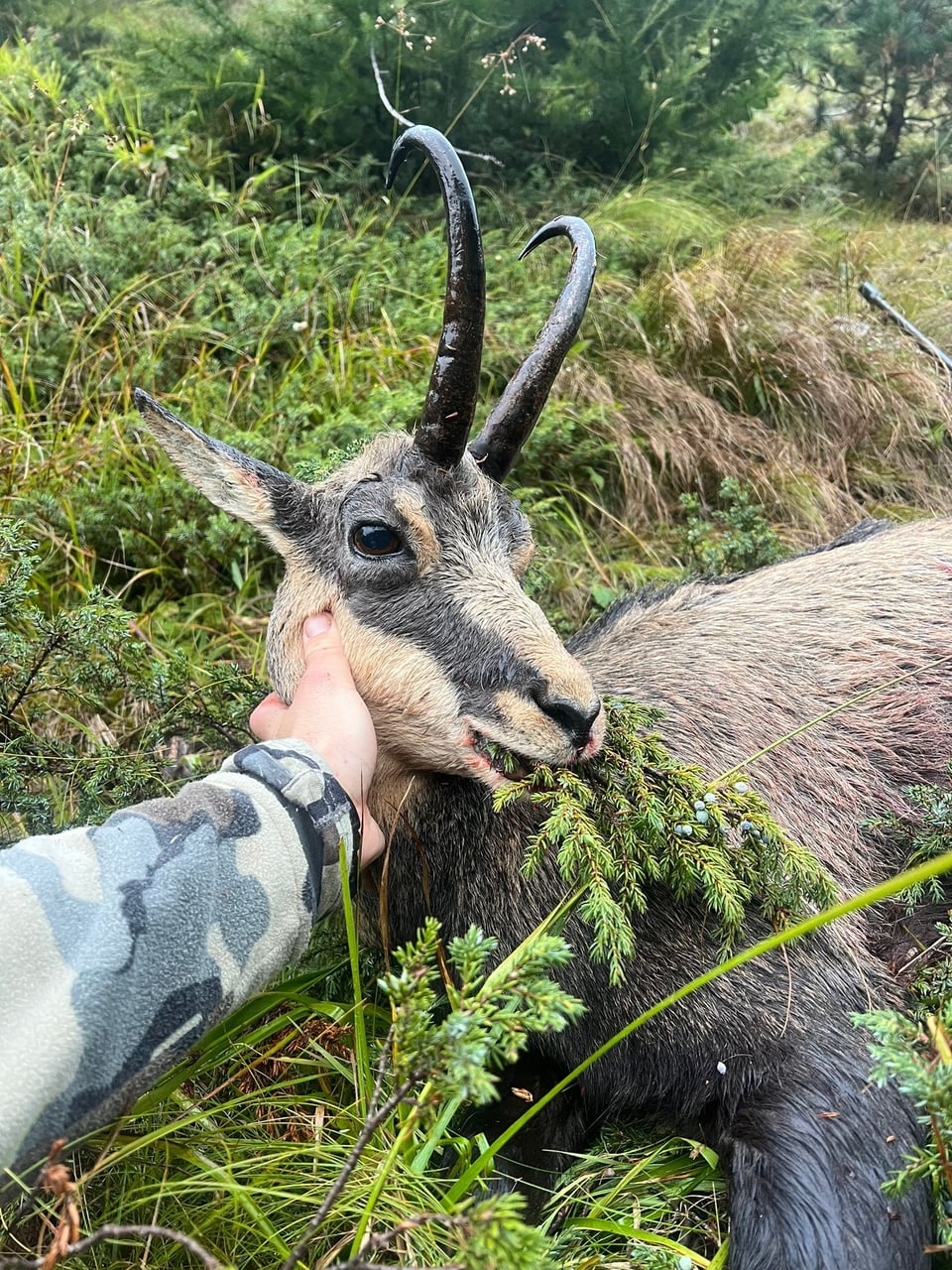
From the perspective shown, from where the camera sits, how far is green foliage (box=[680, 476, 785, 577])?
5.02 m

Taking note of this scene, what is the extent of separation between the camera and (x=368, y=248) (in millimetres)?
6902

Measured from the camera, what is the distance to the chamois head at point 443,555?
2.53 metres

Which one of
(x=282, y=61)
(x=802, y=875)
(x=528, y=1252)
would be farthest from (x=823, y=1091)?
(x=282, y=61)

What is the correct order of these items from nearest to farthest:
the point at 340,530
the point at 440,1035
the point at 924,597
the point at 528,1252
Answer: the point at 528,1252 → the point at 440,1035 → the point at 340,530 → the point at 924,597

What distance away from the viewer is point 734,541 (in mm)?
4973

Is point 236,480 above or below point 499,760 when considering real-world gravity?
above

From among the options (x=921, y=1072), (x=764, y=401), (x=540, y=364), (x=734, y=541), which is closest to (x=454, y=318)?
(x=540, y=364)

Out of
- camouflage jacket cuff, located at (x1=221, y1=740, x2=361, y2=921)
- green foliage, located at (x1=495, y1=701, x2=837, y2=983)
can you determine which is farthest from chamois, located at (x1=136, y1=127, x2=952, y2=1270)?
camouflage jacket cuff, located at (x1=221, y1=740, x2=361, y2=921)

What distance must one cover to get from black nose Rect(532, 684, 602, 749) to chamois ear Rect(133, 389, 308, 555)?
1136 mm

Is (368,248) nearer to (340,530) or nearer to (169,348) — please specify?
(169,348)

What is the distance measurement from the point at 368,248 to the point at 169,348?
69.4 inches

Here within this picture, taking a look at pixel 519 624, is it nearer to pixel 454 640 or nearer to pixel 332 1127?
pixel 454 640

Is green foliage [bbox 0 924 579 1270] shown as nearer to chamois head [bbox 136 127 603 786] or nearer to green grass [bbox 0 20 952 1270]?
green grass [bbox 0 20 952 1270]

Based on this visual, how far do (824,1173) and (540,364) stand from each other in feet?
7.98
